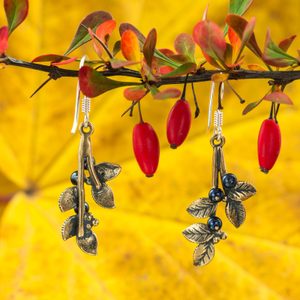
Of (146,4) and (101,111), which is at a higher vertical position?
(146,4)

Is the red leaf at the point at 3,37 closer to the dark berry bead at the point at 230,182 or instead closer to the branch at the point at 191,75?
the branch at the point at 191,75

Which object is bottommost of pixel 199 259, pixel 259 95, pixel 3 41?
pixel 199 259

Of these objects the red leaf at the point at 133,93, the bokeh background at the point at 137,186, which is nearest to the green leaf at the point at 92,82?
the red leaf at the point at 133,93

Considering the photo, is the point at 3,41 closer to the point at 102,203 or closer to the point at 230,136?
the point at 102,203

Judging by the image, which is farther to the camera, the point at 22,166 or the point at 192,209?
the point at 22,166

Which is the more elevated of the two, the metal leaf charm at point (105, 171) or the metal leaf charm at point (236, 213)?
the metal leaf charm at point (105, 171)

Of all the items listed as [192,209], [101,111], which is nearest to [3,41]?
[192,209]
